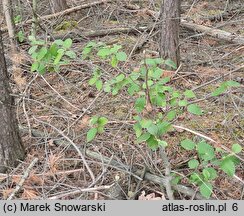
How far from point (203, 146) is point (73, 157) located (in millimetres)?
1256

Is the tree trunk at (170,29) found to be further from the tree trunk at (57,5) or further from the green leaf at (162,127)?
the tree trunk at (57,5)

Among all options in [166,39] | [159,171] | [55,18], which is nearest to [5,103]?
[159,171]

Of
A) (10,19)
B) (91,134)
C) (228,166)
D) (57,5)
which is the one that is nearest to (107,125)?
(91,134)

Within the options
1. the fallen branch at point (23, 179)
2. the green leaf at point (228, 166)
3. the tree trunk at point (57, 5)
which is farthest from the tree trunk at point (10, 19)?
the green leaf at point (228, 166)

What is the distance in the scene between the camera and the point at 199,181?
7.64ft

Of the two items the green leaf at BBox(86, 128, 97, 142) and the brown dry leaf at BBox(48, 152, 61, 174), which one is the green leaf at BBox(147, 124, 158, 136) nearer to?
→ the green leaf at BBox(86, 128, 97, 142)

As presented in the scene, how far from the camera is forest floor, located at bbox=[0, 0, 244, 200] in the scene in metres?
2.75

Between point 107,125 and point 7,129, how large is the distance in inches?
36.7

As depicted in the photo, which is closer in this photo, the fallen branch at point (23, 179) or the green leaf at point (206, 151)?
the green leaf at point (206, 151)

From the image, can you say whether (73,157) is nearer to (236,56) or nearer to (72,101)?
(72,101)

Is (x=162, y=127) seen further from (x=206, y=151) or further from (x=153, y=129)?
(x=206, y=151)

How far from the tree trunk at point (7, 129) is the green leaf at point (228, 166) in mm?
1622

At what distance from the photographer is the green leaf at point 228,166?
210cm

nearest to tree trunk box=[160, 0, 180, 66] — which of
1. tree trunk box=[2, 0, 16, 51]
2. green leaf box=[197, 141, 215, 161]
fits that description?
tree trunk box=[2, 0, 16, 51]
